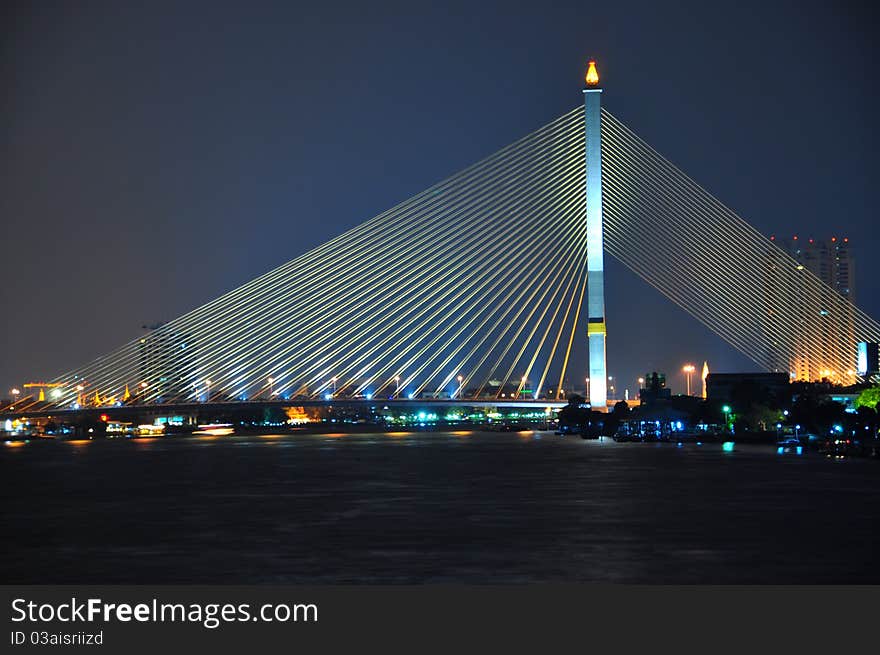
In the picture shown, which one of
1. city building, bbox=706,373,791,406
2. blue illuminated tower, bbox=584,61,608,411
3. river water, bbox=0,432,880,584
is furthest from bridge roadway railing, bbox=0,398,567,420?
river water, bbox=0,432,880,584

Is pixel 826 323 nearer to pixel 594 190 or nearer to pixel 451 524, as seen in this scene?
pixel 594 190

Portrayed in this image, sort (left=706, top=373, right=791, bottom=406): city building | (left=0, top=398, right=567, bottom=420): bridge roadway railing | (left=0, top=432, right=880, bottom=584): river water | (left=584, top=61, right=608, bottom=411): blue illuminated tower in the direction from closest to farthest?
1. (left=0, top=432, right=880, bottom=584): river water
2. (left=584, top=61, right=608, bottom=411): blue illuminated tower
3. (left=0, top=398, right=567, bottom=420): bridge roadway railing
4. (left=706, top=373, right=791, bottom=406): city building

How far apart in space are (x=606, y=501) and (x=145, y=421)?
109985mm

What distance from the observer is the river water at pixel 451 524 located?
14273 millimetres

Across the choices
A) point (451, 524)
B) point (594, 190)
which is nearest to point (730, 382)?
point (594, 190)

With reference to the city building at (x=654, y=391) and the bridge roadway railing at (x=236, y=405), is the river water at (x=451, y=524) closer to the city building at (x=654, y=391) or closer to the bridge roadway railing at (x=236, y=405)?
the bridge roadway railing at (x=236, y=405)

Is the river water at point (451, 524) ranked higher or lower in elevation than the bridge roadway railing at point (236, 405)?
lower

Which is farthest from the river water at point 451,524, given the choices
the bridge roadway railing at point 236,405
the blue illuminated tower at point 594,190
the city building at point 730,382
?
the city building at point 730,382

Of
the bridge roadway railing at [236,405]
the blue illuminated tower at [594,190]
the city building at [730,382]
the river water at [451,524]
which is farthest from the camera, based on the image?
the city building at [730,382]

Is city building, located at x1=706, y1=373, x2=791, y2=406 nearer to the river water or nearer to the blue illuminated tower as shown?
the blue illuminated tower

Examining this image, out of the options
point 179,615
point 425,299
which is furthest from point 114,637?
point 425,299

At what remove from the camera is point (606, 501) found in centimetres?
2358

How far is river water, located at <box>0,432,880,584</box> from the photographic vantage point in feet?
46.8

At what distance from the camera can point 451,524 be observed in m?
19.3
